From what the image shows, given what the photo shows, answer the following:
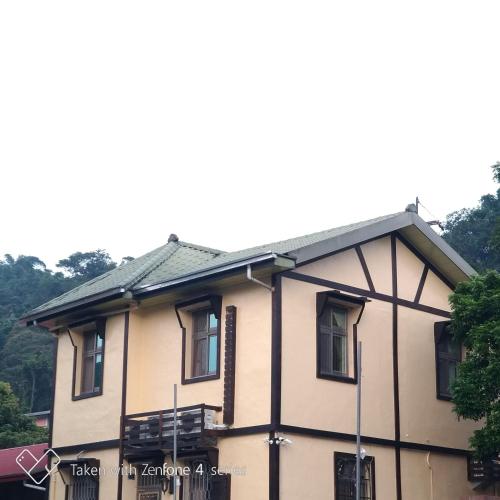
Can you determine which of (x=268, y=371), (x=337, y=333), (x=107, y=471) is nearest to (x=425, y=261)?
(x=337, y=333)

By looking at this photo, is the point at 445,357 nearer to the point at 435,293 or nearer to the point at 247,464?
the point at 435,293

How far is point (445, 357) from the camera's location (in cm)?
2208

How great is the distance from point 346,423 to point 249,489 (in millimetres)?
2436

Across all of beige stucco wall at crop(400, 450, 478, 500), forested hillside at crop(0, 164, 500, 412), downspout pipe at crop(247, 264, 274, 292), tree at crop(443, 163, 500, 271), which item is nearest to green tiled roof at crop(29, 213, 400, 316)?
downspout pipe at crop(247, 264, 274, 292)

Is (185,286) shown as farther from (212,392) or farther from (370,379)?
(370,379)

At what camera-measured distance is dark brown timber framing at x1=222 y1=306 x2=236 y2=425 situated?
18516mm

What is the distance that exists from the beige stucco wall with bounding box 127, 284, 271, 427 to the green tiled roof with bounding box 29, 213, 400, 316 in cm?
74

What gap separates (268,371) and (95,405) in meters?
5.10

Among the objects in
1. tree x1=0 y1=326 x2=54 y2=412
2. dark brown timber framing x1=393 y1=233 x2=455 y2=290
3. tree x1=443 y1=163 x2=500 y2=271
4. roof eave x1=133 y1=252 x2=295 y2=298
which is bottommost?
roof eave x1=133 y1=252 x2=295 y2=298

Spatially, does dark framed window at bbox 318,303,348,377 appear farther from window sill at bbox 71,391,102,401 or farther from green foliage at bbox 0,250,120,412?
green foliage at bbox 0,250,120,412

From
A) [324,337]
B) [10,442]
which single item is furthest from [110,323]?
[10,442]

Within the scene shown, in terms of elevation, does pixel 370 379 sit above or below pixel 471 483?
above

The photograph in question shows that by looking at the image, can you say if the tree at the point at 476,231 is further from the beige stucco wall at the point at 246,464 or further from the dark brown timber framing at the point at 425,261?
the beige stucco wall at the point at 246,464

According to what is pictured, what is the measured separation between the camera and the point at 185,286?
779 inches
